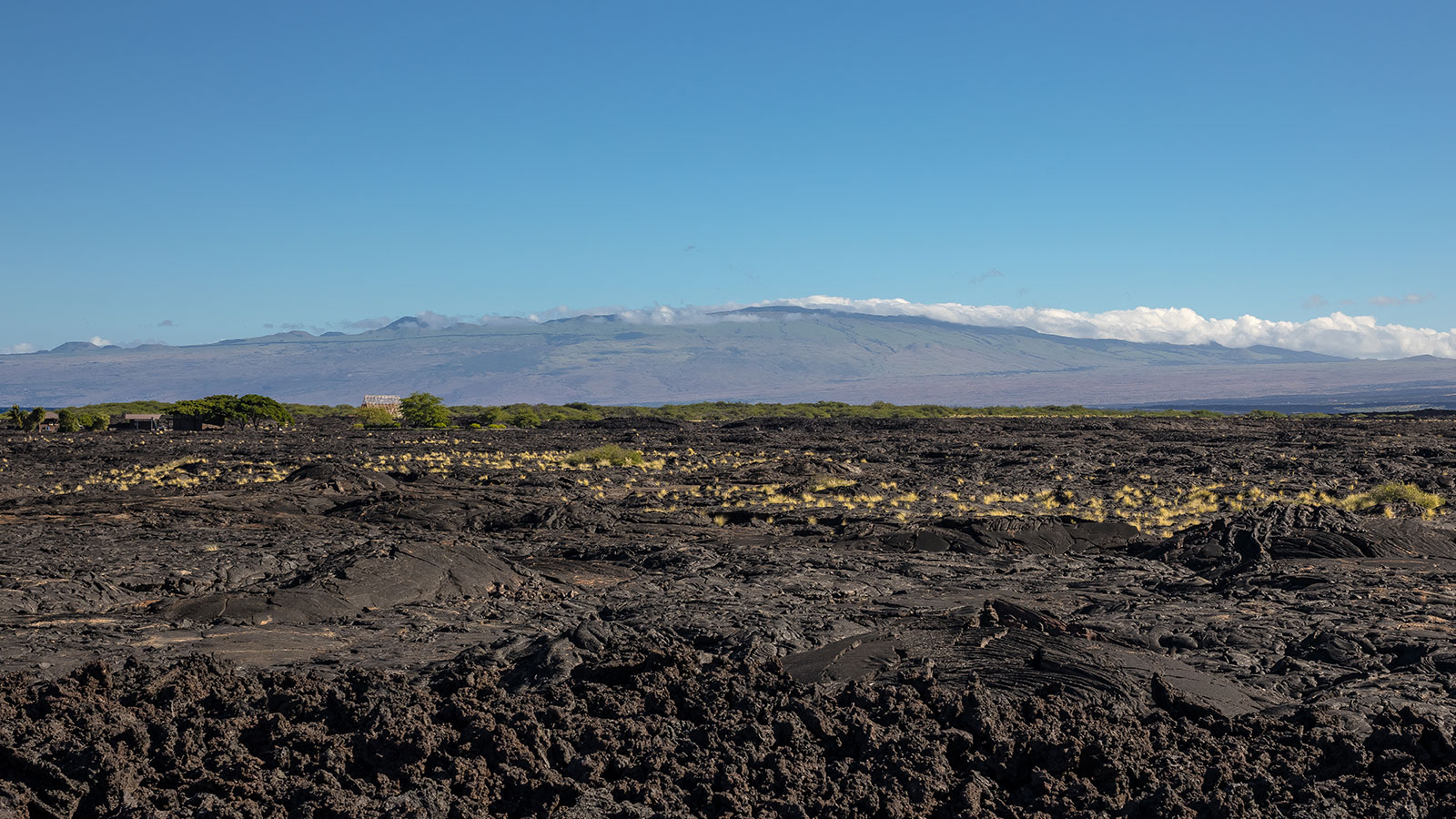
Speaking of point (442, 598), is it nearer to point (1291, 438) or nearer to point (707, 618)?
point (707, 618)

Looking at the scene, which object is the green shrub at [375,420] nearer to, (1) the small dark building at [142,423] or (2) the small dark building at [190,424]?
(2) the small dark building at [190,424]

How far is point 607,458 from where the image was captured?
38.6 metres

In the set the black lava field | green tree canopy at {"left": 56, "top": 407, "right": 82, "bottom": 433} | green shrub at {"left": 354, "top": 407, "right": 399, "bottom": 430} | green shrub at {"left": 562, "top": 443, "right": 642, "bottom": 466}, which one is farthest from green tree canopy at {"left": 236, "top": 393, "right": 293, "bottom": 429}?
the black lava field

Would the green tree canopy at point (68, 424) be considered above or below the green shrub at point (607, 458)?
below

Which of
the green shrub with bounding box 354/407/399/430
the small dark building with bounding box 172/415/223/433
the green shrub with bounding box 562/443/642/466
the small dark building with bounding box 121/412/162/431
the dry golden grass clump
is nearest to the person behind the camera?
the dry golden grass clump

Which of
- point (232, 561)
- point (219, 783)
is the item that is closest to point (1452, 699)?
point (219, 783)

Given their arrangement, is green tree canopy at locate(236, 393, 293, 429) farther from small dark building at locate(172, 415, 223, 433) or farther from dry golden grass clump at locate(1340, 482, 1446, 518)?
dry golden grass clump at locate(1340, 482, 1446, 518)

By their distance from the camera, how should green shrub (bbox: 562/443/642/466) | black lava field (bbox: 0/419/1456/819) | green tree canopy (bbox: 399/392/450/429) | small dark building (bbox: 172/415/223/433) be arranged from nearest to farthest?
1. black lava field (bbox: 0/419/1456/819)
2. green shrub (bbox: 562/443/642/466)
3. small dark building (bbox: 172/415/223/433)
4. green tree canopy (bbox: 399/392/450/429)

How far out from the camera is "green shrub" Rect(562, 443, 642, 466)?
38.2m

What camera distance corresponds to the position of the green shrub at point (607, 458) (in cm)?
3822

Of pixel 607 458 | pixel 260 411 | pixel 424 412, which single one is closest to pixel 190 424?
pixel 260 411

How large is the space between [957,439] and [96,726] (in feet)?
154

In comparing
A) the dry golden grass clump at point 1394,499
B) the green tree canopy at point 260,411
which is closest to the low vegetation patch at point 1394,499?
the dry golden grass clump at point 1394,499

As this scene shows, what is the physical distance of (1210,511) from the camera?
24.2 m
